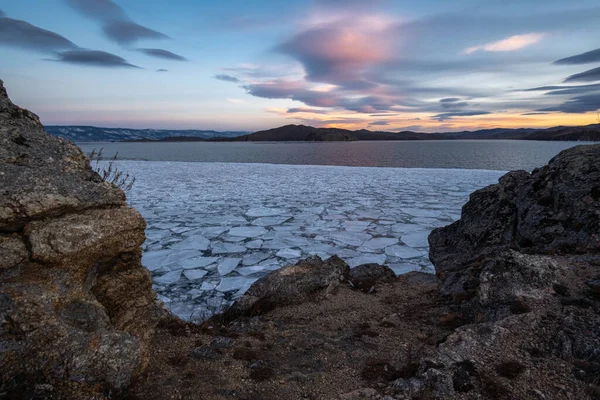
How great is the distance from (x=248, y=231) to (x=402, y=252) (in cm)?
375

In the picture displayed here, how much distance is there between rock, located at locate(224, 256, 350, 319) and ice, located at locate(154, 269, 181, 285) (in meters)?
1.80

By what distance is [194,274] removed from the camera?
6.25m

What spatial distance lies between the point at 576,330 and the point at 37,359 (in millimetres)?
3708

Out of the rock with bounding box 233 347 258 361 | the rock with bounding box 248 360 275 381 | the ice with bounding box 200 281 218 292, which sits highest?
the rock with bounding box 248 360 275 381

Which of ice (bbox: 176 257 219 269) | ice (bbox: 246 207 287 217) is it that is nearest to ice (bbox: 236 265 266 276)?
ice (bbox: 176 257 219 269)

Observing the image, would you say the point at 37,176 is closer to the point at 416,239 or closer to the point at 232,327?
the point at 232,327

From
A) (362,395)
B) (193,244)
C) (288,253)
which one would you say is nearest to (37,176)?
(362,395)

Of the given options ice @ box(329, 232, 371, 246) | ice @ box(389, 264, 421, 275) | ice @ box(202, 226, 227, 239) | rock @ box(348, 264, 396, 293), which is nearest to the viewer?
rock @ box(348, 264, 396, 293)

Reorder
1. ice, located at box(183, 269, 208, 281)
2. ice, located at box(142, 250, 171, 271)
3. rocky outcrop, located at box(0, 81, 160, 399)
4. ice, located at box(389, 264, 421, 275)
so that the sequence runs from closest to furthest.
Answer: rocky outcrop, located at box(0, 81, 160, 399) < ice, located at box(183, 269, 208, 281) < ice, located at box(389, 264, 421, 275) < ice, located at box(142, 250, 171, 271)

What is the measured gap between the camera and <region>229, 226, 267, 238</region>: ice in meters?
8.70

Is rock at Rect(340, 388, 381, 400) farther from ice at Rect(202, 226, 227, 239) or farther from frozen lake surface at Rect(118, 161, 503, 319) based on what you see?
ice at Rect(202, 226, 227, 239)

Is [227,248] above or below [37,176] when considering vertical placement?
below

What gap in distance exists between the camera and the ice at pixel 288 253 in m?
7.17

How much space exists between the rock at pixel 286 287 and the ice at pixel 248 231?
11.8 feet
